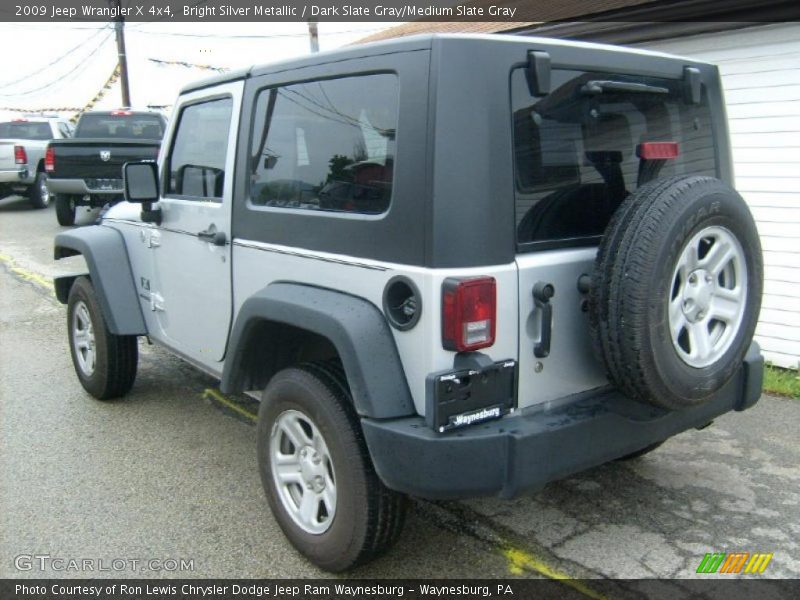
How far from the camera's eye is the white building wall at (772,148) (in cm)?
536

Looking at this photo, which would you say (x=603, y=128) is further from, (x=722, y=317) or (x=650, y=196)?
(x=722, y=317)

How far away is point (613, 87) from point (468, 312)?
107cm

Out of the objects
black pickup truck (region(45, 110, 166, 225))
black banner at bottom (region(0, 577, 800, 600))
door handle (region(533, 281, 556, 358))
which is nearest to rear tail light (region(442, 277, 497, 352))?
door handle (region(533, 281, 556, 358))

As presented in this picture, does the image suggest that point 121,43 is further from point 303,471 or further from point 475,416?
A: point 475,416

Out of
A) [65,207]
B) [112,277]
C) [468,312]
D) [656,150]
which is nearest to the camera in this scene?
[468,312]

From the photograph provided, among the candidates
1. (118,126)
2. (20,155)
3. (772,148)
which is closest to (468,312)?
(772,148)

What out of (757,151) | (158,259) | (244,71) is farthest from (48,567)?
(757,151)

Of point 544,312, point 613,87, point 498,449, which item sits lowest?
point 498,449

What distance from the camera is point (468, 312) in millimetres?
2410

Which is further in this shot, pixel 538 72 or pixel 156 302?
pixel 156 302

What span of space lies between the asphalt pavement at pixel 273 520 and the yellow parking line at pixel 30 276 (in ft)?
13.8

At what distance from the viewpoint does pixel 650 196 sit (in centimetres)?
253

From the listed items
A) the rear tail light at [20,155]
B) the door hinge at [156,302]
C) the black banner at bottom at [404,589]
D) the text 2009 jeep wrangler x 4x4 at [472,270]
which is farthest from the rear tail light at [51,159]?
the black banner at bottom at [404,589]

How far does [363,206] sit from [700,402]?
55.0 inches
